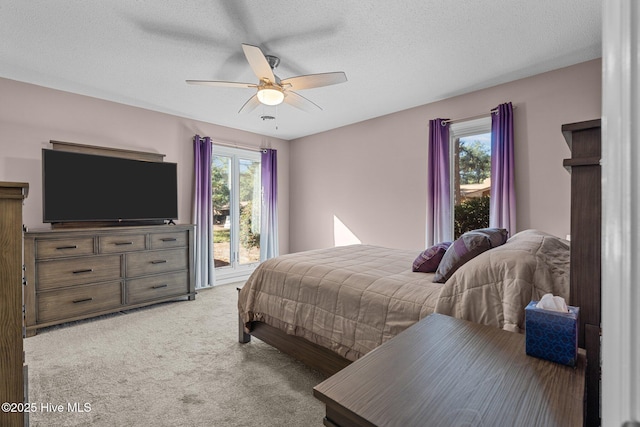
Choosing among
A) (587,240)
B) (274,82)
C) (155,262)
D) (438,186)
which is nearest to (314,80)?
(274,82)

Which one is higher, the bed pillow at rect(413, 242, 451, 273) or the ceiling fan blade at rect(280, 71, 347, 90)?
the ceiling fan blade at rect(280, 71, 347, 90)

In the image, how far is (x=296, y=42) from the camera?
259 cm

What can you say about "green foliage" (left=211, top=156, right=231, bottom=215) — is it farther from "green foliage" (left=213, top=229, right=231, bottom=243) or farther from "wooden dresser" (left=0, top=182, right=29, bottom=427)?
"wooden dresser" (left=0, top=182, right=29, bottom=427)

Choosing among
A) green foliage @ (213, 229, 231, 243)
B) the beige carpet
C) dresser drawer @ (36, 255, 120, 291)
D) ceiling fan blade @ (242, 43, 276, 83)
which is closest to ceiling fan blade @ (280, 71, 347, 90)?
ceiling fan blade @ (242, 43, 276, 83)

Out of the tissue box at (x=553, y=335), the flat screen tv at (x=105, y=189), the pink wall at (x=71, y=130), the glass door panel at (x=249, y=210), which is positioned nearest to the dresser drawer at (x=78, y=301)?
the flat screen tv at (x=105, y=189)

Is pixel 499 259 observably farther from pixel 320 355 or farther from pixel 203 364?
pixel 203 364

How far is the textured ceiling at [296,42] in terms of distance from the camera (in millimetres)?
2182

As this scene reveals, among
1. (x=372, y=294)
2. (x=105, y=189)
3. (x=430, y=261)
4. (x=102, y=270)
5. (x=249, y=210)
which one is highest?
(x=105, y=189)

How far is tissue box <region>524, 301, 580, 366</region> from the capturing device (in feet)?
3.25

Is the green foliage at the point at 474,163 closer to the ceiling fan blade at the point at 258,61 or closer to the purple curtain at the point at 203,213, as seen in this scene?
the ceiling fan blade at the point at 258,61

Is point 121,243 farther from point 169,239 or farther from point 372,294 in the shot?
point 372,294

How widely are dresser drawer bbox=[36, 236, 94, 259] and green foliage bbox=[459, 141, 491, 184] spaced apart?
169 inches

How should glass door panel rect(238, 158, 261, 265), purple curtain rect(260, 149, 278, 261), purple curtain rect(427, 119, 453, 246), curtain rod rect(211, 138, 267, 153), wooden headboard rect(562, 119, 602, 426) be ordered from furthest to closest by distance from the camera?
purple curtain rect(260, 149, 278, 261) < glass door panel rect(238, 158, 261, 265) < curtain rod rect(211, 138, 267, 153) < purple curtain rect(427, 119, 453, 246) < wooden headboard rect(562, 119, 602, 426)

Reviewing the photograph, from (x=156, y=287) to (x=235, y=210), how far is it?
1.86 metres
